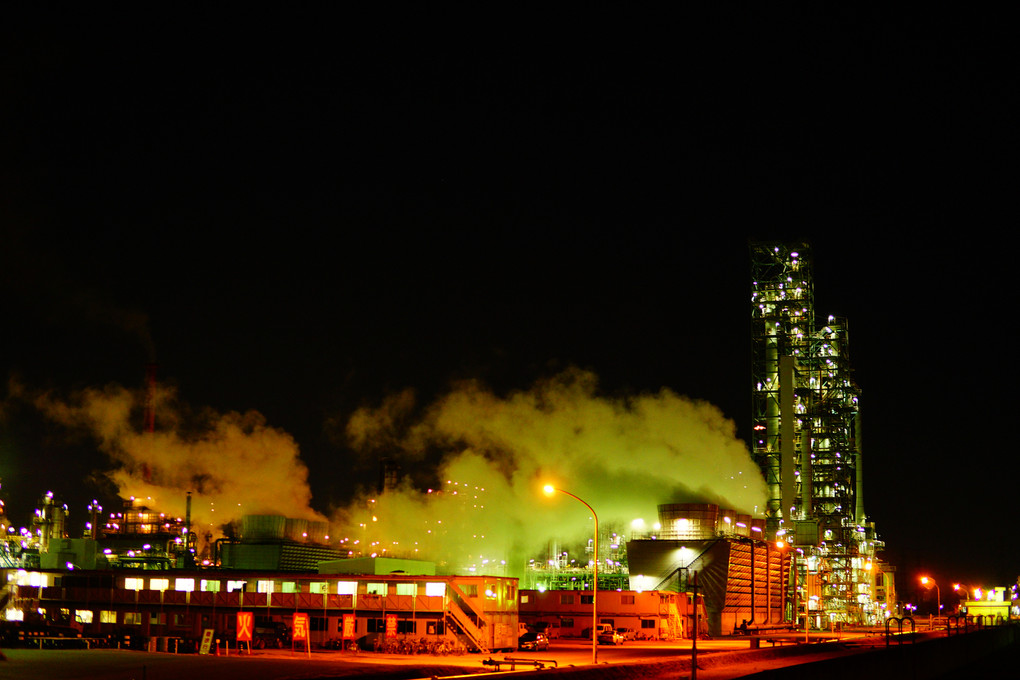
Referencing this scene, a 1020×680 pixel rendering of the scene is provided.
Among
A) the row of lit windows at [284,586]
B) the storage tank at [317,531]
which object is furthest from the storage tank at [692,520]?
the row of lit windows at [284,586]

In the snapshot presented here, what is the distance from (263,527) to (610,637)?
52150 mm

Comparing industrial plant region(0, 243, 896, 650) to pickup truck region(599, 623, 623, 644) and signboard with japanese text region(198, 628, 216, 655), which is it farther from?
signboard with japanese text region(198, 628, 216, 655)

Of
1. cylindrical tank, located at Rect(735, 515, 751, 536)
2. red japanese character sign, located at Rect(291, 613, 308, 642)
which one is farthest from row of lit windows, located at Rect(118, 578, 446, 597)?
cylindrical tank, located at Rect(735, 515, 751, 536)

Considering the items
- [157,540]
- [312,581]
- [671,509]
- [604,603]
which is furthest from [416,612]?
[157,540]

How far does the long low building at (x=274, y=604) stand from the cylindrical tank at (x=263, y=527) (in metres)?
39.4

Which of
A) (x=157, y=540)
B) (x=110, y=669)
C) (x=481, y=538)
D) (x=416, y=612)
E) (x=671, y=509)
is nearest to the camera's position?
(x=110, y=669)

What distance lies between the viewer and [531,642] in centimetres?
Result: 6356

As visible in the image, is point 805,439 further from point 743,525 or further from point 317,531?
point 317,531

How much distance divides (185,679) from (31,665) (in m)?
9.51

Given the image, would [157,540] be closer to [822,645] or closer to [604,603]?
[604,603]

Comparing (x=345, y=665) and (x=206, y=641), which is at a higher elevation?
(x=206, y=641)

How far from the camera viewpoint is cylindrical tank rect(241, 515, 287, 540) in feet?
372

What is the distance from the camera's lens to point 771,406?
13225 centimetres

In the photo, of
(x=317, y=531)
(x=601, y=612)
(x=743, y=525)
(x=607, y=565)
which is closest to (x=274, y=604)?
(x=601, y=612)
